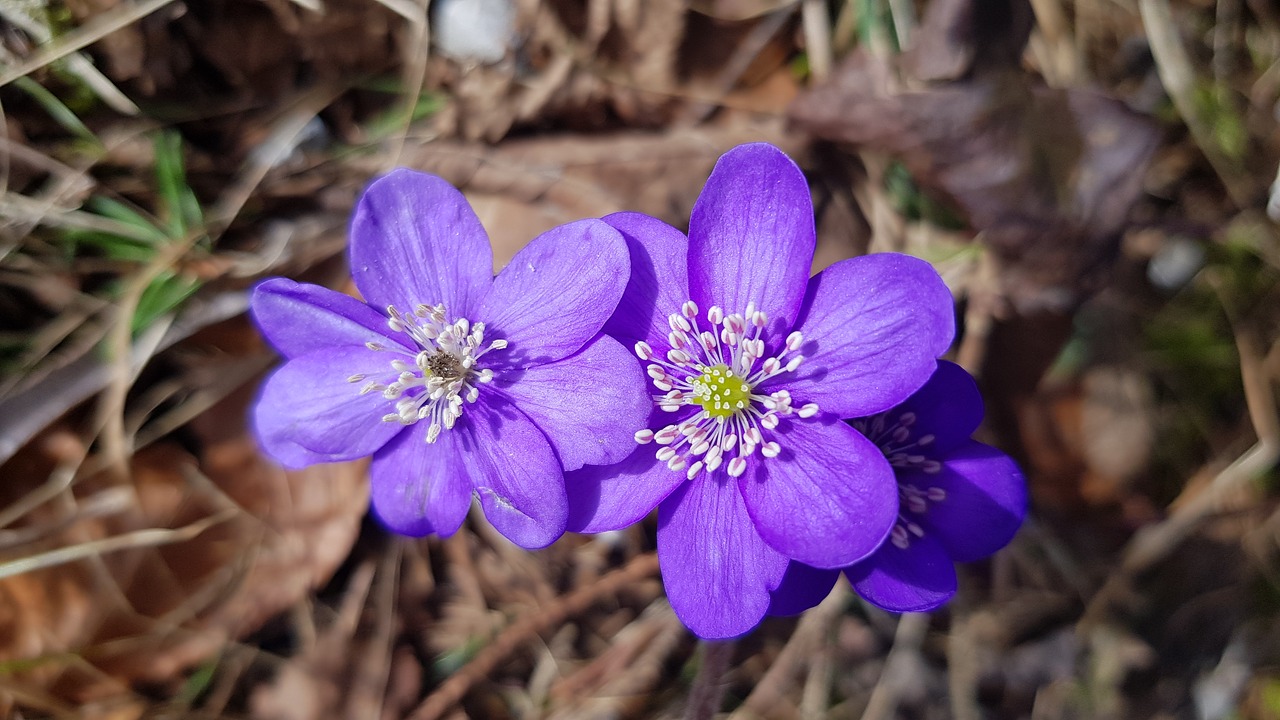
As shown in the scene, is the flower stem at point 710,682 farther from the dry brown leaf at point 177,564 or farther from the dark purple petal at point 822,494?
the dry brown leaf at point 177,564

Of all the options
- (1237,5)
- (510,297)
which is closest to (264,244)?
(510,297)

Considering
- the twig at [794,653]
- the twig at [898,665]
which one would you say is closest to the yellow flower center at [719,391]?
the twig at [794,653]

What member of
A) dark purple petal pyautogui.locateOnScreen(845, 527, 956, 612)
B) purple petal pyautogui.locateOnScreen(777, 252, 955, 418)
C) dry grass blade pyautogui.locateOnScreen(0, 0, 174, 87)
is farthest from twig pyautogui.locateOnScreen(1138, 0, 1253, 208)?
dry grass blade pyautogui.locateOnScreen(0, 0, 174, 87)

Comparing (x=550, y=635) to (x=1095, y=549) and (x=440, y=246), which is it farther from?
(x=1095, y=549)

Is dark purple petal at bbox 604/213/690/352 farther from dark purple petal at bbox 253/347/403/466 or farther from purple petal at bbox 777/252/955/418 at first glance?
dark purple petal at bbox 253/347/403/466

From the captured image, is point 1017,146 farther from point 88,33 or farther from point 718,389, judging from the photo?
point 88,33

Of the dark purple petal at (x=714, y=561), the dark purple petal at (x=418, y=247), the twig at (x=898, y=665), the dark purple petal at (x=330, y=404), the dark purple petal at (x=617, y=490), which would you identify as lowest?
the twig at (x=898, y=665)
